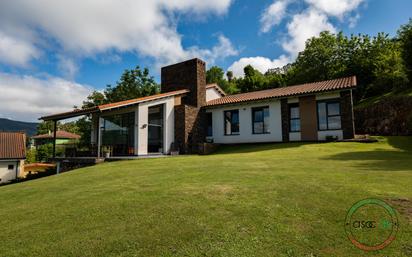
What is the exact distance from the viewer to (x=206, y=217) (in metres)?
3.87

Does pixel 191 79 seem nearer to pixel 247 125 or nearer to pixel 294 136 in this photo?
pixel 247 125

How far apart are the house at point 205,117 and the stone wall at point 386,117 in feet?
17.7

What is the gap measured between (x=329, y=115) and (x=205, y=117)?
8.96 m

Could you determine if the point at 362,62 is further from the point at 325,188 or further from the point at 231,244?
the point at 231,244

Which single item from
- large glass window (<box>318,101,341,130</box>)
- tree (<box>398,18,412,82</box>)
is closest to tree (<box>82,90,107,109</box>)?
large glass window (<box>318,101,341,130</box>)

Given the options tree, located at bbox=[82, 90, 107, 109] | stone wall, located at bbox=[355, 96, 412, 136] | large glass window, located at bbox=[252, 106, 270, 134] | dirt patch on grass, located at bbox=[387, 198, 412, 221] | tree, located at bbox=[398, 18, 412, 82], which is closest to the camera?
dirt patch on grass, located at bbox=[387, 198, 412, 221]

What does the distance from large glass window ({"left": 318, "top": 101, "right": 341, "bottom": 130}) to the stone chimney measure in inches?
338

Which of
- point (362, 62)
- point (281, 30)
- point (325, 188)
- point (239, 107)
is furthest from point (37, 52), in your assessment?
point (362, 62)

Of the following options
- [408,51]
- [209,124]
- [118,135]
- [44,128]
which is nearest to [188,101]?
[209,124]

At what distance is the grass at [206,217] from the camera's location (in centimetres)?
305

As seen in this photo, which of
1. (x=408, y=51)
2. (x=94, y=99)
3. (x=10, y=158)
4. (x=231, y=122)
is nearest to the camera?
(x=231, y=122)

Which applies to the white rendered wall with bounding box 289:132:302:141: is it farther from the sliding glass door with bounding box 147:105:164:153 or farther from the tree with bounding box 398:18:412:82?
the tree with bounding box 398:18:412:82

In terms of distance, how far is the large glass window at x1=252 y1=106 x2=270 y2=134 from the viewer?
18328 millimetres

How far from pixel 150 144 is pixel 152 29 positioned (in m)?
8.07
